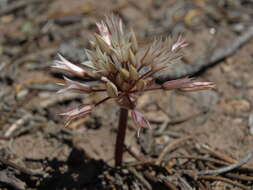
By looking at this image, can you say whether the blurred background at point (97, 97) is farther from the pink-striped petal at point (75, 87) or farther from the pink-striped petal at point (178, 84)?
the pink-striped petal at point (75, 87)

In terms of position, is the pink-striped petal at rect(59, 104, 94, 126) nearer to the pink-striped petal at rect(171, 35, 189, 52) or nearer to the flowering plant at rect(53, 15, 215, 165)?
the flowering plant at rect(53, 15, 215, 165)

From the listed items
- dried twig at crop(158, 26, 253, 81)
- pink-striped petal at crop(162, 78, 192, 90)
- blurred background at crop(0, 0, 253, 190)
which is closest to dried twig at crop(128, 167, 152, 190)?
blurred background at crop(0, 0, 253, 190)

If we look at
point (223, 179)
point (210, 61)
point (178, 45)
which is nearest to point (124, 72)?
point (178, 45)

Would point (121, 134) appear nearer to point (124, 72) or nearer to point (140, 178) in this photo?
point (140, 178)

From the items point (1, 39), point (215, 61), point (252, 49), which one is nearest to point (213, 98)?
point (215, 61)

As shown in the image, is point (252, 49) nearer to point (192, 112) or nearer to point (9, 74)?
point (192, 112)

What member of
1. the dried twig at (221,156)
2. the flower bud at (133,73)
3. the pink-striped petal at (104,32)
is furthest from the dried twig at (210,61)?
the flower bud at (133,73)
